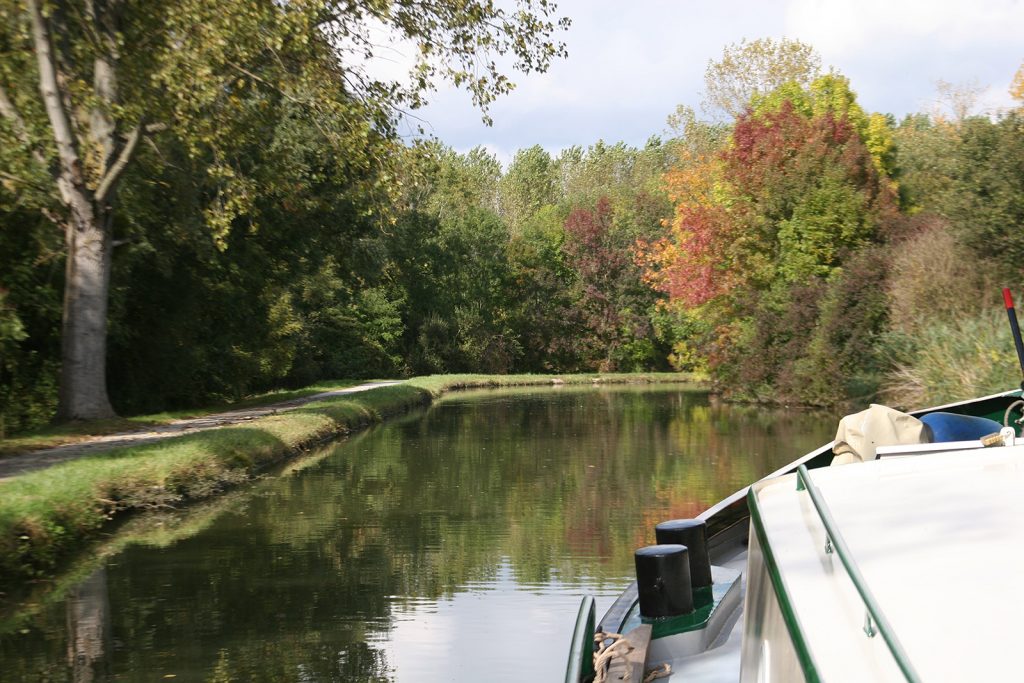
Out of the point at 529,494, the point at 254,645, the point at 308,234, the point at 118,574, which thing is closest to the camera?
the point at 254,645

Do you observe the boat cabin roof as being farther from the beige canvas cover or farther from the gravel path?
the gravel path

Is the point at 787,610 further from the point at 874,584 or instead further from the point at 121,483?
the point at 121,483

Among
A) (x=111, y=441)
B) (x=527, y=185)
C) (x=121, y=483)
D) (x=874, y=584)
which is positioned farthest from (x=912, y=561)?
(x=527, y=185)

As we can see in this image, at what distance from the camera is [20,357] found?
21766 mm

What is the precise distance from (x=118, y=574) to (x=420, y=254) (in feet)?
164

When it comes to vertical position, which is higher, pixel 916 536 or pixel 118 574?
pixel 916 536

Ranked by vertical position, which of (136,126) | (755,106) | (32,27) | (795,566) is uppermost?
(755,106)

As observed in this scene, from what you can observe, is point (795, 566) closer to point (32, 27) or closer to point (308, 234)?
point (32, 27)

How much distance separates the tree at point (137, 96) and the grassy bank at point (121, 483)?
379cm

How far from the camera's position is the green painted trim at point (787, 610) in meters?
2.62

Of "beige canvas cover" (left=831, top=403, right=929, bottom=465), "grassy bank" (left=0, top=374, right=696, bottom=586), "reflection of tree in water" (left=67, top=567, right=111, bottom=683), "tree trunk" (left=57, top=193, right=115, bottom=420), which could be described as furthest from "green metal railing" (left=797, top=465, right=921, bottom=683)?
"tree trunk" (left=57, top=193, right=115, bottom=420)

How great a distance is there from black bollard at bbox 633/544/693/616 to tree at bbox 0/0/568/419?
14.6 m

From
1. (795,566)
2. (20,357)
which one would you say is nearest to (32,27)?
(20,357)

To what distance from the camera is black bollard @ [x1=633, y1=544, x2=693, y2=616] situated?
5.46 m
